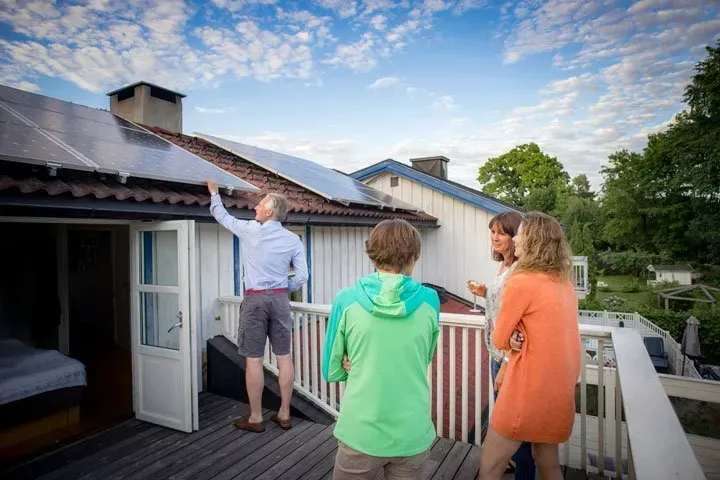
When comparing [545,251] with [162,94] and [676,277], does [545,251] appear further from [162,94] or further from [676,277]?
[676,277]

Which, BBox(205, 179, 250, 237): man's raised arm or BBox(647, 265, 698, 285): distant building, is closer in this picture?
BBox(205, 179, 250, 237): man's raised arm

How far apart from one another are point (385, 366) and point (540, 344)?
2.51 ft

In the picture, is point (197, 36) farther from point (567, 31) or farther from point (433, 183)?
point (567, 31)

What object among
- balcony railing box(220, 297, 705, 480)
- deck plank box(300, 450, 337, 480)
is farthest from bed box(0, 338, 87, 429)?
deck plank box(300, 450, 337, 480)

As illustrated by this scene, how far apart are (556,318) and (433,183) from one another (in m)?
7.77

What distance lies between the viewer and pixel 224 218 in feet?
11.1

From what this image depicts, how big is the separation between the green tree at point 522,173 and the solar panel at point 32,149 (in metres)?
42.8

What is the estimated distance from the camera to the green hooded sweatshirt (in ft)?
4.75

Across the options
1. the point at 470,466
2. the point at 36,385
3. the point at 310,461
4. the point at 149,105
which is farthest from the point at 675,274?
the point at 36,385

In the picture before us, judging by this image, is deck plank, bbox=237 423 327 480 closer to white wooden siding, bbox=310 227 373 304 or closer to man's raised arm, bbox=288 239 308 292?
man's raised arm, bbox=288 239 308 292

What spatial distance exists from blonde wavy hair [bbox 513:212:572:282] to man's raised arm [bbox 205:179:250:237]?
230 cm

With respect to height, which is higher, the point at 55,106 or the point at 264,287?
the point at 55,106

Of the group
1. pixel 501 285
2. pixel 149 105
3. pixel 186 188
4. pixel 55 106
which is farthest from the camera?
pixel 149 105

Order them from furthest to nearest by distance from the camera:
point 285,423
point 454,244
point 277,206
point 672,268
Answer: point 672,268 < point 454,244 < point 285,423 < point 277,206
